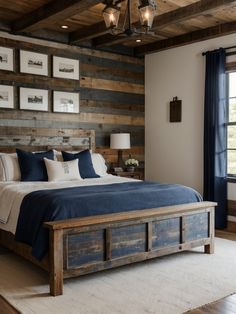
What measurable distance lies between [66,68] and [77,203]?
3000 mm

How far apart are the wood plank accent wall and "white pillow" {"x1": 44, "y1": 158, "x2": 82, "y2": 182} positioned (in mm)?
981

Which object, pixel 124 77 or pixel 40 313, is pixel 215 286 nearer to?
pixel 40 313

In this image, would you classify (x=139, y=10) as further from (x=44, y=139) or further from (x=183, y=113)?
(x=183, y=113)

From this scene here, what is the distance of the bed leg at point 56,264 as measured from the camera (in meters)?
3.16

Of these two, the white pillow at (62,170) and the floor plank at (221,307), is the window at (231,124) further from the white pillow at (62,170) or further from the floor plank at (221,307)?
the floor plank at (221,307)

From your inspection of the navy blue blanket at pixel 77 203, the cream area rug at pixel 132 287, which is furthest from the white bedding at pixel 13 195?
the cream area rug at pixel 132 287

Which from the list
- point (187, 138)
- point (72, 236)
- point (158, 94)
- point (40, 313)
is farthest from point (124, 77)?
point (40, 313)

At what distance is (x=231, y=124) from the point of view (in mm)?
5605

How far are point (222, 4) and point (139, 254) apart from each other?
287 cm

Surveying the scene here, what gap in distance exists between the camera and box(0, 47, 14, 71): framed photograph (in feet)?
17.2

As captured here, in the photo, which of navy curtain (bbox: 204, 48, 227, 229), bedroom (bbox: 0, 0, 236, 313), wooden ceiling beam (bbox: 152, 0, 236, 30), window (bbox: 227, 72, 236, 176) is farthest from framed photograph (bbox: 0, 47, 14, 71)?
window (bbox: 227, 72, 236, 176)

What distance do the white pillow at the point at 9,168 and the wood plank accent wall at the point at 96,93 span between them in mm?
644

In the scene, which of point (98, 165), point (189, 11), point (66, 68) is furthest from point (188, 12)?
point (98, 165)

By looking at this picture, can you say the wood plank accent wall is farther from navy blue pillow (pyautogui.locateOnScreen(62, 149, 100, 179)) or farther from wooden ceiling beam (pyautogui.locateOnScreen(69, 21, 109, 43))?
navy blue pillow (pyautogui.locateOnScreen(62, 149, 100, 179))
